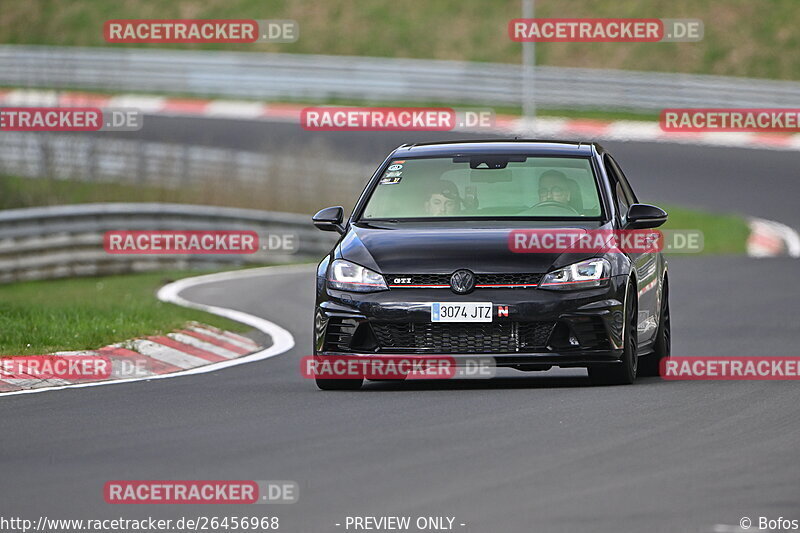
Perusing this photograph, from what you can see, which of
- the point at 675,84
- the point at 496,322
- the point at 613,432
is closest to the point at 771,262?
the point at 496,322

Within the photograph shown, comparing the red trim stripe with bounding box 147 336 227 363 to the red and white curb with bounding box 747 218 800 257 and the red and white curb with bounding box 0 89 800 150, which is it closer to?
the red and white curb with bounding box 747 218 800 257

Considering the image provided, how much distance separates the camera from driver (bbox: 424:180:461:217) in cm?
1202

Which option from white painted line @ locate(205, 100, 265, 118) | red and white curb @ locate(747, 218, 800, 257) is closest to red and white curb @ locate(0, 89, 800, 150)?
white painted line @ locate(205, 100, 265, 118)

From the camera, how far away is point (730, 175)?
3356 cm

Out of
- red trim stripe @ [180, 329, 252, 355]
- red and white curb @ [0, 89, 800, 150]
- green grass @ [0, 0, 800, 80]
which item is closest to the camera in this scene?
red trim stripe @ [180, 329, 252, 355]

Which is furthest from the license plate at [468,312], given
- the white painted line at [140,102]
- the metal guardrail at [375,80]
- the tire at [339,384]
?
the white painted line at [140,102]

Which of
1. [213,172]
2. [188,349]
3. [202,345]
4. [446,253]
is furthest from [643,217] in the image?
[213,172]

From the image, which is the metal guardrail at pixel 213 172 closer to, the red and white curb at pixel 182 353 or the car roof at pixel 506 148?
the red and white curb at pixel 182 353

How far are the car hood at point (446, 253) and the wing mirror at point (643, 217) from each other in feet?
1.51

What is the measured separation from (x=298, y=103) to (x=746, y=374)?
110 ft

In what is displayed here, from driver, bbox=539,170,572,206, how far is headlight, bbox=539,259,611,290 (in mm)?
861

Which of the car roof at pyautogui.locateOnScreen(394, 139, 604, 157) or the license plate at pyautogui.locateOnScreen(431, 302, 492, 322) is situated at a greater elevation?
the car roof at pyautogui.locateOnScreen(394, 139, 604, 157)

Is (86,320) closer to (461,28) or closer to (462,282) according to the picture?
(462,282)

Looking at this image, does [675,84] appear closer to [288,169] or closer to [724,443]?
[288,169]
